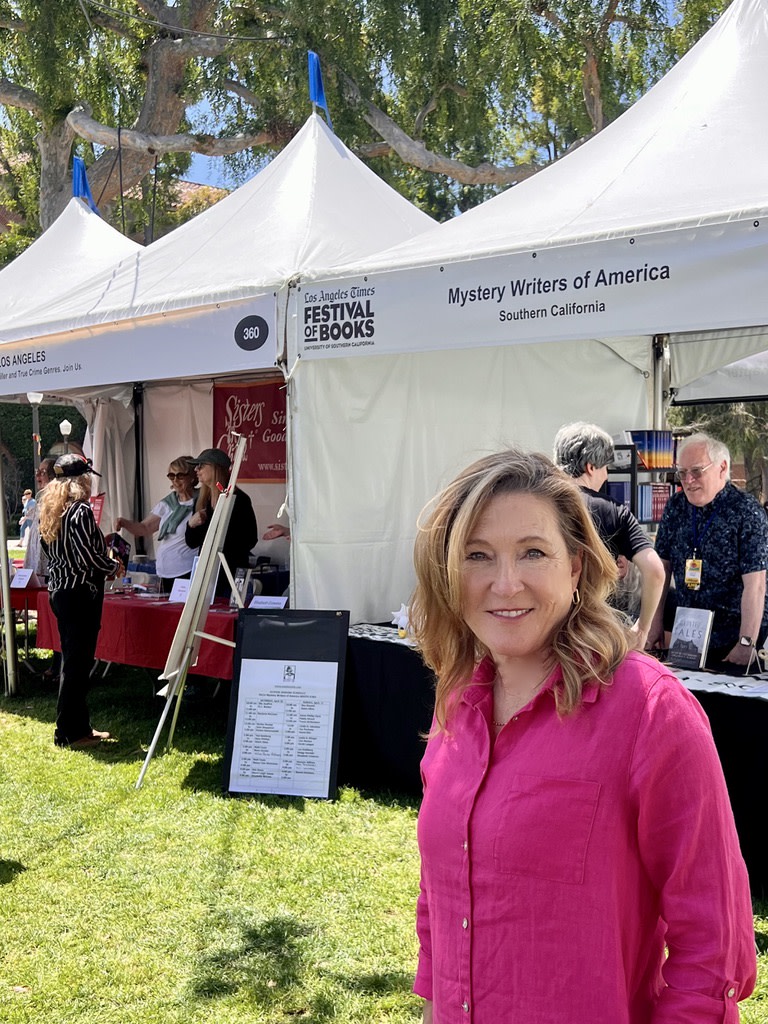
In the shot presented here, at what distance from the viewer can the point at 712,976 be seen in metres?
1.13

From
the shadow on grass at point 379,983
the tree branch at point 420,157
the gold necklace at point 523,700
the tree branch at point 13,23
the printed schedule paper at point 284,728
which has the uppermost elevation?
the tree branch at point 13,23

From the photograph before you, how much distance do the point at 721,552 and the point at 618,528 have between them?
0.45 metres

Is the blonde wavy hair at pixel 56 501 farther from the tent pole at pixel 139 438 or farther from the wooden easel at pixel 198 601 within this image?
the tent pole at pixel 139 438

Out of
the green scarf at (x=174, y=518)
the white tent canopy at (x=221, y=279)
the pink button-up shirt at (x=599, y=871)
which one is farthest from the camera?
the green scarf at (x=174, y=518)

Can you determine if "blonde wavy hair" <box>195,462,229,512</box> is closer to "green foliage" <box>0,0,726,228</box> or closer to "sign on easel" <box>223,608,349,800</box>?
"sign on easel" <box>223,608,349,800</box>

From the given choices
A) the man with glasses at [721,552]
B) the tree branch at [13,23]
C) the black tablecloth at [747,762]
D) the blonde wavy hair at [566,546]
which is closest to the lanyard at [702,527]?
the man with glasses at [721,552]

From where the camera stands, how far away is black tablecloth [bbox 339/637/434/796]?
4.68 metres

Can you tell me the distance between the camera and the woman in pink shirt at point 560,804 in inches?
45.5

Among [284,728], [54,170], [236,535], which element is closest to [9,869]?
[284,728]

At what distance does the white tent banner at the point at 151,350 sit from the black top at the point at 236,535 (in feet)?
4.00

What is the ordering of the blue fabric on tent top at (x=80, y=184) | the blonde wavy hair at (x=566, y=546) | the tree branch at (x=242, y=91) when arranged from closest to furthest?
the blonde wavy hair at (x=566, y=546) → the blue fabric on tent top at (x=80, y=184) → the tree branch at (x=242, y=91)

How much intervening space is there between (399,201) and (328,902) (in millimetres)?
4826

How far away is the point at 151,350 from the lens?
A: 5.53m

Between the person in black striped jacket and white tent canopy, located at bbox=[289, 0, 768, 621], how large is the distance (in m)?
1.42
